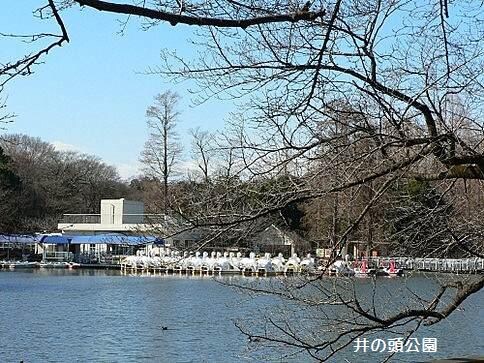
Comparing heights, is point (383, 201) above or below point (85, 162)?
below

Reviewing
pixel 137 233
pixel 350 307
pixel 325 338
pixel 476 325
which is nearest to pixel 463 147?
pixel 350 307

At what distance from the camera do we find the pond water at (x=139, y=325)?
1517 cm

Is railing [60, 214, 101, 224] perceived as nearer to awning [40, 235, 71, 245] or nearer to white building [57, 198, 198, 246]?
white building [57, 198, 198, 246]

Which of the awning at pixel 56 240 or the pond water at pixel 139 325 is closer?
the pond water at pixel 139 325

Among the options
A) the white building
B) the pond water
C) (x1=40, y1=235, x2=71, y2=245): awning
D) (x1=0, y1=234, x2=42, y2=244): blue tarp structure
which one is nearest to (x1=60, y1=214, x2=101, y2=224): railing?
the white building

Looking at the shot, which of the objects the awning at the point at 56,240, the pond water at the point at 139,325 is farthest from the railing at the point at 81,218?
the pond water at the point at 139,325

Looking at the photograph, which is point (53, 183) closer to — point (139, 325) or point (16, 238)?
point (16, 238)

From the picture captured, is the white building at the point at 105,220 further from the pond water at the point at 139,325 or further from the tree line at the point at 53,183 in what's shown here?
the pond water at the point at 139,325

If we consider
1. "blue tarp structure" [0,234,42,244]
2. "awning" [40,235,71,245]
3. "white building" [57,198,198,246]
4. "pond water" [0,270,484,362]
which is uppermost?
"white building" [57,198,198,246]

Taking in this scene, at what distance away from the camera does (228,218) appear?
4.46 meters

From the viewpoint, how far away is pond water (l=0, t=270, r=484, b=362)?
1517 cm

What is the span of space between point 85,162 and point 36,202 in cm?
868

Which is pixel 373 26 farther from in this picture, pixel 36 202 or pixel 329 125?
pixel 36 202

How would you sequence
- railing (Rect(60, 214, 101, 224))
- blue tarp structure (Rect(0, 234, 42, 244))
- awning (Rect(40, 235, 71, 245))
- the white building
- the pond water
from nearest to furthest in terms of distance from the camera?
the pond water < blue tarp structure (Rect(0, 234, 42, 244)) < the white building < awning (Rect(40, 235, 71, 245)) < railing (Rect(60, 214, 101, 224))
